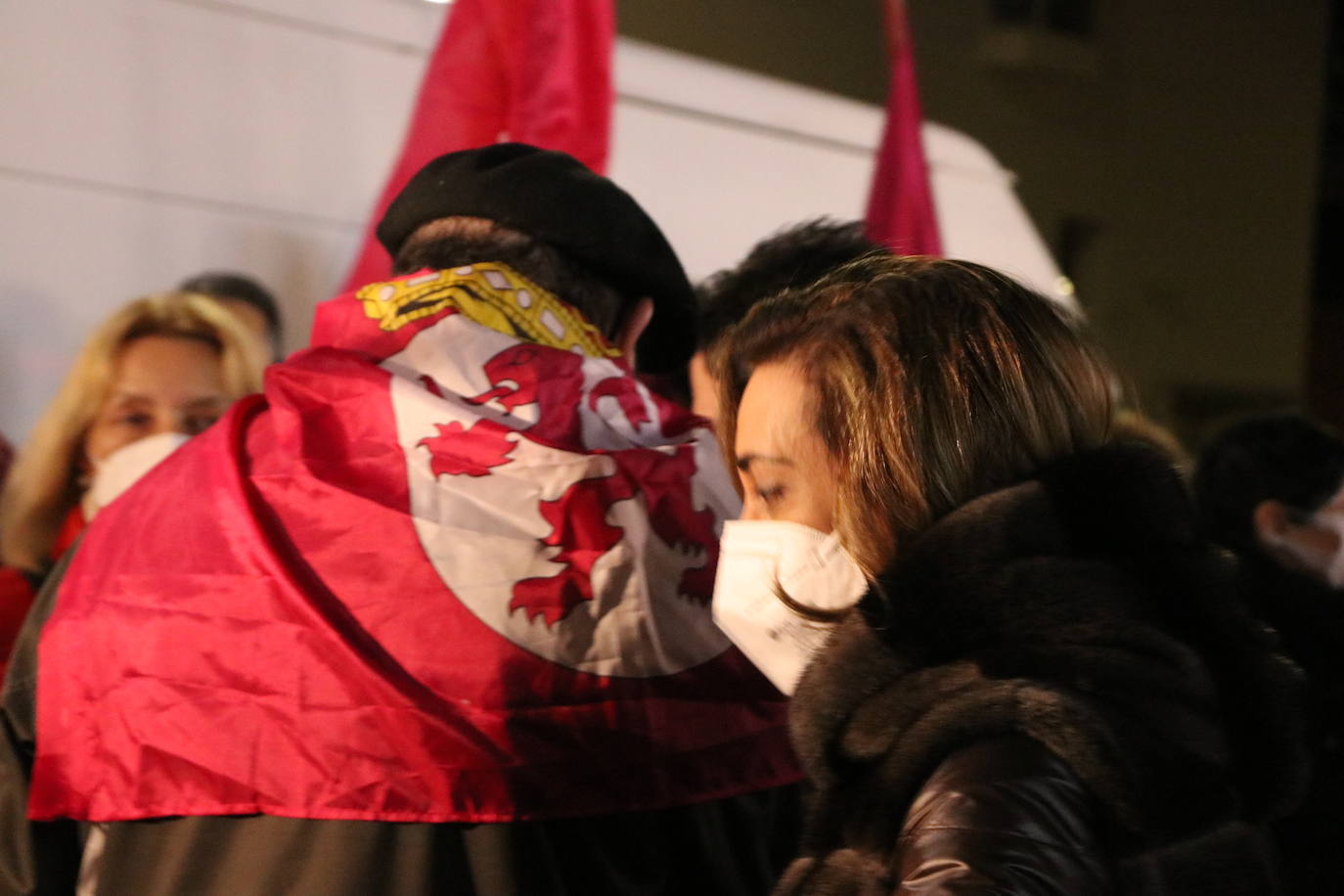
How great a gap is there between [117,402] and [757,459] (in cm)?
175

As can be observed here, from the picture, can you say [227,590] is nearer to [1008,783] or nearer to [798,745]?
[798,745]

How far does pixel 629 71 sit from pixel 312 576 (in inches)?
108

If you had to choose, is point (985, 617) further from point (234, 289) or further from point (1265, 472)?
point (234, 289)

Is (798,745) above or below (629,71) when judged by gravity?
below

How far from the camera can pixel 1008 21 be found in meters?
12.2

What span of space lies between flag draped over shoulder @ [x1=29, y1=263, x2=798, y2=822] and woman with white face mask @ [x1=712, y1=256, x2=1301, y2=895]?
0.76 feet

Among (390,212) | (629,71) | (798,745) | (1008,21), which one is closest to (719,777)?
(798,745)

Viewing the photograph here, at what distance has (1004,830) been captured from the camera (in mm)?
972

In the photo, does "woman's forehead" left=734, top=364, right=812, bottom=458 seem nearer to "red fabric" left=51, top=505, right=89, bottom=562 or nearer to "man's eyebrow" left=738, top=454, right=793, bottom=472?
"man's eyebrow" left=738, top=454, right=793, bottom=472

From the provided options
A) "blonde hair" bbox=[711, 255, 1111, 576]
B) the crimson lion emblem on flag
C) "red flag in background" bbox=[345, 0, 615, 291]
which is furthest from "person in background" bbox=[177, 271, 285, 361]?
"blonde hair" bbox=[711, 255, 1111, 576]

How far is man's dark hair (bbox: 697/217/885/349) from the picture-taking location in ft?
7.66

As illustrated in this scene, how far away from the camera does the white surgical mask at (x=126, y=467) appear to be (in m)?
2.44

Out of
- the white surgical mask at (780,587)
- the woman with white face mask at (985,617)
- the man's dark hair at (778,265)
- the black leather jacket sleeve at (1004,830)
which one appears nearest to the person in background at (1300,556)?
the man's dark hair at (778,265)

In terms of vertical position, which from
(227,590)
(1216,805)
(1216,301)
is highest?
(1216,805)
